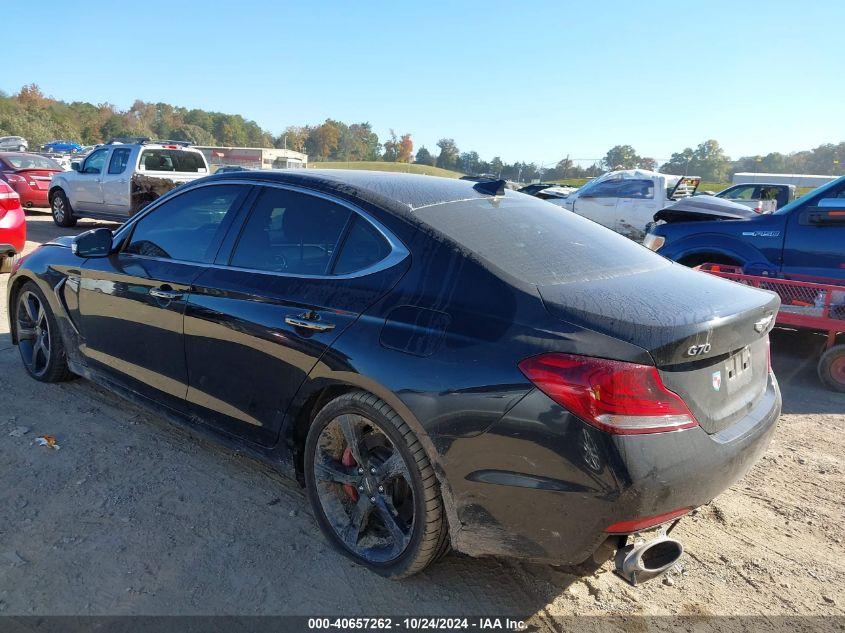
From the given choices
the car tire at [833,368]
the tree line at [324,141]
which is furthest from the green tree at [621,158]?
the car tire at [833,368]

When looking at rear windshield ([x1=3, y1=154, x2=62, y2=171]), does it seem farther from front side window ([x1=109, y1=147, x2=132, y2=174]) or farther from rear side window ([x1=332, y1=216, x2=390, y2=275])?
rear side window ([x1=332, y1=216, x2=390, y2=275])

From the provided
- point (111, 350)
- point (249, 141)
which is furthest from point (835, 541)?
point (249, 141)

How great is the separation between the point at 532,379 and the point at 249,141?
411 feet

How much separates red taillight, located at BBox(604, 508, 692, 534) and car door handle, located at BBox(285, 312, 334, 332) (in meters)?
1.35

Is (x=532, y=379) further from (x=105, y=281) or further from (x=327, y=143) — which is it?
(x=327, y=143)

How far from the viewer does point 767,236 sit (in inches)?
253

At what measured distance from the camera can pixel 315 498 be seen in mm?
2889

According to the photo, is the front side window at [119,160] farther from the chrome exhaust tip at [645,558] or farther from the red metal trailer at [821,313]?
the chrome exhaust tip at [645,558]

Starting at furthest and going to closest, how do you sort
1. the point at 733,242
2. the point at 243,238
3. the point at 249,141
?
the point at 249,141 < the point at 733,242 < the point at 243,238

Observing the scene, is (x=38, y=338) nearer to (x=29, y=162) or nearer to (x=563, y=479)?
(x=563, y=479)

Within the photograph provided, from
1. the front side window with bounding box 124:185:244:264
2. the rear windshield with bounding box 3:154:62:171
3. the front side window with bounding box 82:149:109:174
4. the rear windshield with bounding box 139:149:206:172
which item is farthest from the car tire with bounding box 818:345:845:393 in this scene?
the rear windshield with bounding box 3:154:62:171

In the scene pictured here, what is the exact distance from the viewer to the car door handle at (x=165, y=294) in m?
3.37

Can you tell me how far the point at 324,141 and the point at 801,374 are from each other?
353 ft

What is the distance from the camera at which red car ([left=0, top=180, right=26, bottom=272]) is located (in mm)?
7955
